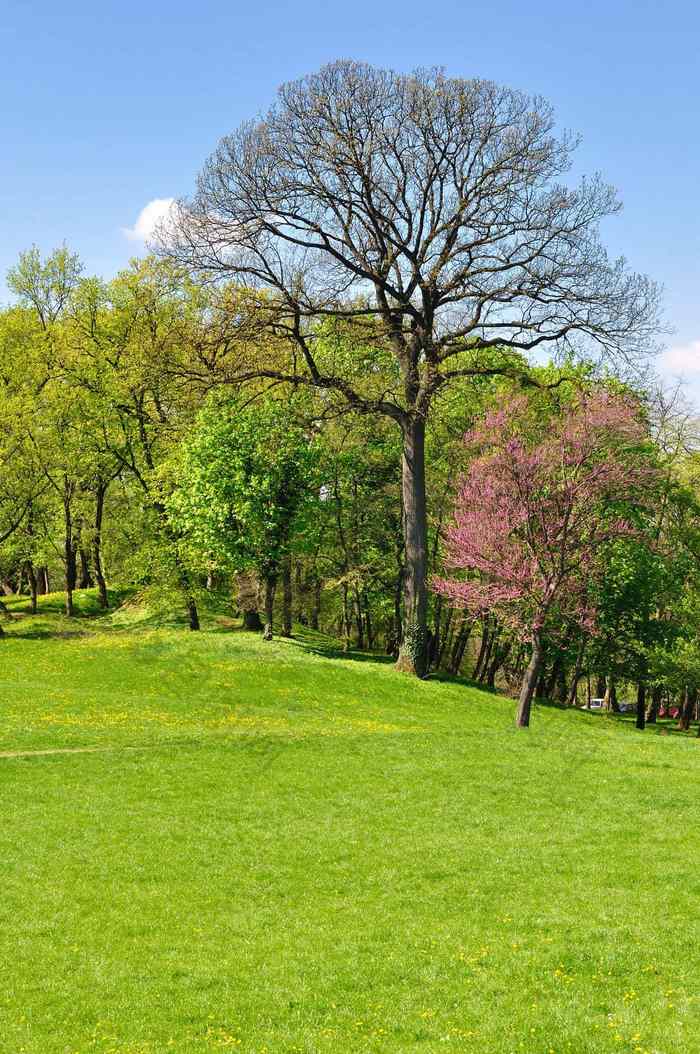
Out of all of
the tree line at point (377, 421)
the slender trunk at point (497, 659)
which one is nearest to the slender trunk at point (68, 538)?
the tree line at point (377, 421)

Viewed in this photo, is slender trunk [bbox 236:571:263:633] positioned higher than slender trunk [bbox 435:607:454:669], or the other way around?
slender trunk [bbox 236:571:263:633]

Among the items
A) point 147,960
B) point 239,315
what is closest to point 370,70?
point 239,315

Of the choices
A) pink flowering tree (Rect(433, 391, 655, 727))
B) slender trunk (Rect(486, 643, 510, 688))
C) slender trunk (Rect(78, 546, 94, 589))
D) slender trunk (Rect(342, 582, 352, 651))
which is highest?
pink flowering tree (Rect(433, 391, 655, 727))

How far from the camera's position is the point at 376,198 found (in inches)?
1636

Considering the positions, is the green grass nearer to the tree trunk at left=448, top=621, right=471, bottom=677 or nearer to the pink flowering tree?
the pink flowering tree

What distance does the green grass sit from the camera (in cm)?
1316

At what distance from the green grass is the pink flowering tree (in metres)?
5.43

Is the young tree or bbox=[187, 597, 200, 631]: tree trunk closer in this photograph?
the young tree

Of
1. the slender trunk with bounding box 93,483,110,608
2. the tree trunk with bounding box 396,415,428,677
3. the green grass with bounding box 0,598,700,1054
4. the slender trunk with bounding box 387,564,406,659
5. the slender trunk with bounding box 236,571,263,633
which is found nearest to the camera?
the green grass with bounding box 0,598,700,1054

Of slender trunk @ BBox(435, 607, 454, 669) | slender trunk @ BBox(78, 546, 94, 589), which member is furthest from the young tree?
slender trunk @ BBox(78, 546, 94, 589)

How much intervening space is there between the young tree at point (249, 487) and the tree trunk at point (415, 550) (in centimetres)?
501

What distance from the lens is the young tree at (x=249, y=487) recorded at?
4544 cm

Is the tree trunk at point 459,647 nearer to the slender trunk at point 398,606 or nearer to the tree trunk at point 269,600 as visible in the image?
the slender trunk at point 398,606

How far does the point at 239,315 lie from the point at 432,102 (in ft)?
40.6
